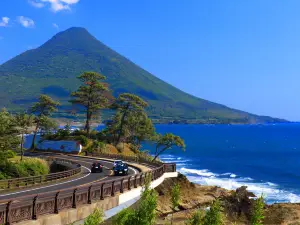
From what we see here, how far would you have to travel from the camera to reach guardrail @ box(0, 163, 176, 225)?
632 inches

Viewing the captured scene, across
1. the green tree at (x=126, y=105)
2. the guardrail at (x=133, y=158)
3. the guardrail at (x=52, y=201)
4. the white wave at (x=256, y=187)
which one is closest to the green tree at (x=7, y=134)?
the guardrail at (x=133, y=158)

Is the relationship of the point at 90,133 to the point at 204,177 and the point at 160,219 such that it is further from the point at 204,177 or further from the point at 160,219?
the point at 160,219

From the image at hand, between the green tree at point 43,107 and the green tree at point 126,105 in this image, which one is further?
the green tree at point 126,105

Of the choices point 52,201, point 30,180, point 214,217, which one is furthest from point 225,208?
point 214,217

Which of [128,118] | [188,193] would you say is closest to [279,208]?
[188,193]

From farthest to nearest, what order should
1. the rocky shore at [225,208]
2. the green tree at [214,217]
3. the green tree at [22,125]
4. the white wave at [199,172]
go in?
the white wave at [199,172] < the green tree at [22,125] < the rocky shore at [225,208] < the green tree at [214,217]

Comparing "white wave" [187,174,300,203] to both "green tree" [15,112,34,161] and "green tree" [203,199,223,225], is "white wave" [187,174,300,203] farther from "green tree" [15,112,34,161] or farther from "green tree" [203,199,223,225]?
"green tree" [203,199,223,225]

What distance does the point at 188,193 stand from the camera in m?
42.3

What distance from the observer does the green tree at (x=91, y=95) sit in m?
74.3

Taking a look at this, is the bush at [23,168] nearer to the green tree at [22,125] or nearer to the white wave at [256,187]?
the green tree at [22,125]

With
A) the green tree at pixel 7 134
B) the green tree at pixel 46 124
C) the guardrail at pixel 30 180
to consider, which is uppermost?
the green tree at pixel 46 124

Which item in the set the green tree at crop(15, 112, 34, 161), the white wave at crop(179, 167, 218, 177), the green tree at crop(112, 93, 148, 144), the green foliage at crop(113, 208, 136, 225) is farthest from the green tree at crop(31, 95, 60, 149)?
the green foliage at crop(113, 208, 136, 225)

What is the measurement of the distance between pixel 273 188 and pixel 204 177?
1573cm

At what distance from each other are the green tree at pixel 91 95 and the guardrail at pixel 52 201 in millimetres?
48166
